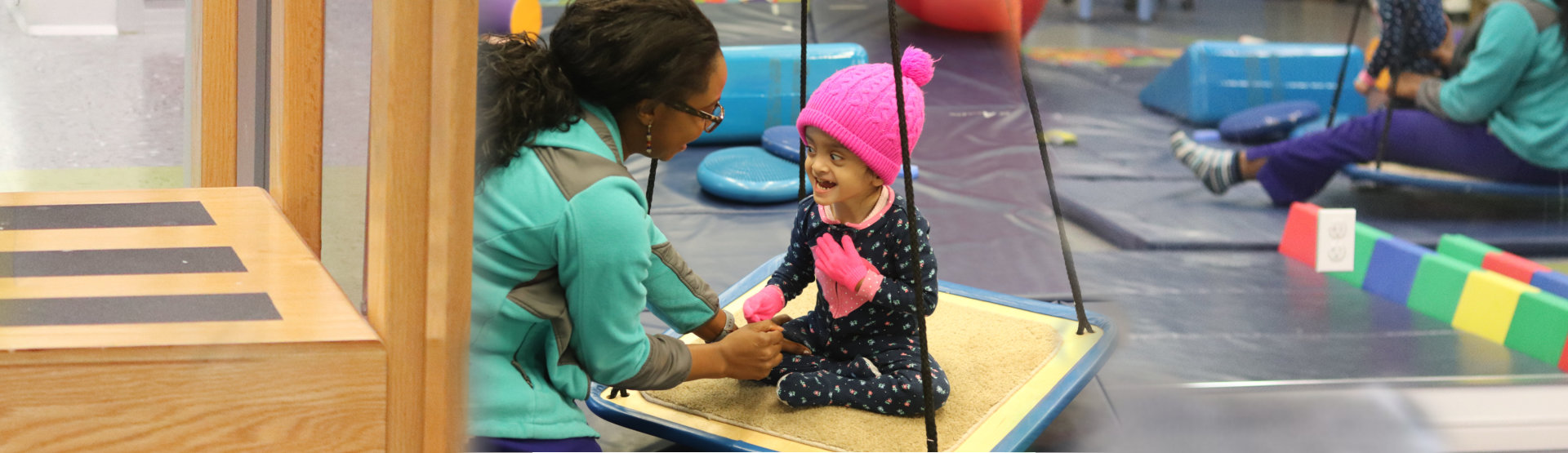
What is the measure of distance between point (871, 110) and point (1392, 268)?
1461 mm

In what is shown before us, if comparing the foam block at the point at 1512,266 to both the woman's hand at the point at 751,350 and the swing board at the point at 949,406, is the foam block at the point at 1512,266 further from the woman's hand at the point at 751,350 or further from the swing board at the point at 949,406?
the woman's hand at the point at 751,350

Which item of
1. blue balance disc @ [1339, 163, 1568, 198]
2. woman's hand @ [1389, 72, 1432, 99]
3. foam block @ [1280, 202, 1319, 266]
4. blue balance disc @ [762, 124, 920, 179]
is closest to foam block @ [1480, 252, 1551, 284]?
foam block @ [1280, 202, 1319, 266]

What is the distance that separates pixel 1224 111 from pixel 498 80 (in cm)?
303

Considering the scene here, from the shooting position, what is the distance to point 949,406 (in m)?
1.33

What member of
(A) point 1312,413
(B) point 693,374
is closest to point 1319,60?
(A) point 1312,413

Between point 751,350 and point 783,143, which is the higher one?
point 751,350

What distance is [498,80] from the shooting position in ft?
2.76

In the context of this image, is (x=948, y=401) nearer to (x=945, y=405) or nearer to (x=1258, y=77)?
(x=945, y=405)

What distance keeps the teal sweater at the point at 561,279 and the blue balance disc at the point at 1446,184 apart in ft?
7.30

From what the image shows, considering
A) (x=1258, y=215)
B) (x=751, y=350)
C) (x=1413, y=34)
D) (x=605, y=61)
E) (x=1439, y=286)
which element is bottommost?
(x=1258, y=215)

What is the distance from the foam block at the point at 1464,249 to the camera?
2.16m

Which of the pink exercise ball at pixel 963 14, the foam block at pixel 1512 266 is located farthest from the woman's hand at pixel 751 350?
the pink exercise ball at pixel 963 14

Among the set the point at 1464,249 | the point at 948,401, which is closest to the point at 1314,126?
the point at 1464,249

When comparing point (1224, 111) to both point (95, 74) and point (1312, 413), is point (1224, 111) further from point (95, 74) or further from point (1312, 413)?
point (95, 74)
